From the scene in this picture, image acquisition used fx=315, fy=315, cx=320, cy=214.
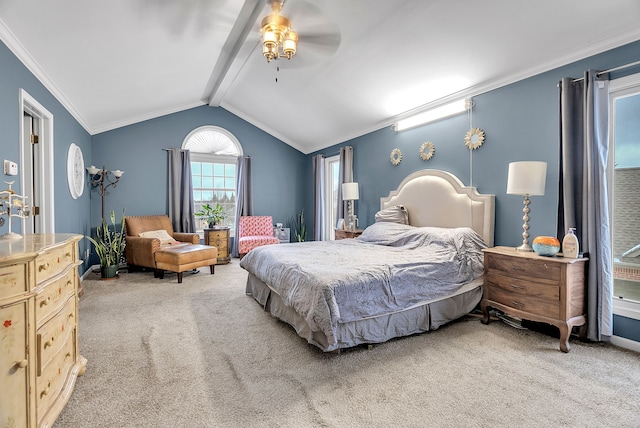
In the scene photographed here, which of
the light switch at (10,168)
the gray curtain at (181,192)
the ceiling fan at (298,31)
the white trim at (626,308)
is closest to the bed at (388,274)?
the white trim at (626,308)

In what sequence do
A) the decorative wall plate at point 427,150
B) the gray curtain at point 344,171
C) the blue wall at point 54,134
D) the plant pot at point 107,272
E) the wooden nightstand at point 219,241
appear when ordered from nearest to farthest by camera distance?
the blue wall at point 54,134, the decorative wall plate at point 427,150, the plant pot at point 107,272, the gray curtain at point 344,171, the wooden nightstand at point 219,241

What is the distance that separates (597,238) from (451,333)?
53.0 inches

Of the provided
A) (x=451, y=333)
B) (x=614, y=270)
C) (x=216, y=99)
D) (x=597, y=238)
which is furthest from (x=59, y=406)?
(x=216, y=99)

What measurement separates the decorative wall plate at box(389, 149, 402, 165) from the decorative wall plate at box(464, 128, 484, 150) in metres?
1.09

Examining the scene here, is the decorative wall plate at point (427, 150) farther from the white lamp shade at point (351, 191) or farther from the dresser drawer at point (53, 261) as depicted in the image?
the dresser drawer at point (53, 261)

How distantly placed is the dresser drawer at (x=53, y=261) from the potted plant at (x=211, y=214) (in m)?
3.95

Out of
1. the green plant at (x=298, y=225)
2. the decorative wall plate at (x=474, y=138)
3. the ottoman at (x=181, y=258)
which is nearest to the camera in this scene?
the decorative wall plate at (x=474, y=138)

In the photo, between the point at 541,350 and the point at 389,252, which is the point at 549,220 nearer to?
the point at 541,350

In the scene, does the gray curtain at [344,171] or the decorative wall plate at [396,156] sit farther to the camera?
the gray curtain at [344,171]

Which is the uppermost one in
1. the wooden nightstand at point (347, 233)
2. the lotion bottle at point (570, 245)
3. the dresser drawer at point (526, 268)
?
the lotion bottle at point (570, 245)

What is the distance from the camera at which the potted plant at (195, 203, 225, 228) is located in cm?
587

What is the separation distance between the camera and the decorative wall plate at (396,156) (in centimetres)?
461

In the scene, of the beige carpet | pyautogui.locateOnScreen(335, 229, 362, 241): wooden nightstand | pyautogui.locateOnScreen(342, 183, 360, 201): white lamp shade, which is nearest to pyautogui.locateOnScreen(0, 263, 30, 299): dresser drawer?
the beige carpet

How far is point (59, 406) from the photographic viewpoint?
1.58 metres
